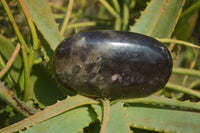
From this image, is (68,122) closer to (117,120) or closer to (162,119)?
(117,120)

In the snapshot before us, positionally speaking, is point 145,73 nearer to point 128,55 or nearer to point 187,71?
point 128,55

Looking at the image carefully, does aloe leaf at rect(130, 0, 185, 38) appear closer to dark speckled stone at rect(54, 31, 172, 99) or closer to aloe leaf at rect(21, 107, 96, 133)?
dark speckled stone at rect(54, 31, 172, 99)

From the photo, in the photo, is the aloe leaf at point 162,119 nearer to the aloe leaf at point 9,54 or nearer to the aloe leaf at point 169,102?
the aloe leaf at point 169,102

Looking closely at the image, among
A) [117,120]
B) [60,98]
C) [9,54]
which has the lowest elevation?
[117,120]

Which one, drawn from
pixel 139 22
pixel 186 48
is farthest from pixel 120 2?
pixel 139 22

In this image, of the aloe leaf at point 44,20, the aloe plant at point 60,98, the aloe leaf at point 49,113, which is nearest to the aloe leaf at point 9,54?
the aloe plant at point 60,98

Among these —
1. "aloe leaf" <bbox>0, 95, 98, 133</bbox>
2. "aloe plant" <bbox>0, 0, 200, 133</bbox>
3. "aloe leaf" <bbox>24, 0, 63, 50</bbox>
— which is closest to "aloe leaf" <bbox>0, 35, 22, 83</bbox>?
"aloe plant" <bbox>0, 0, 200, 133</bbox>

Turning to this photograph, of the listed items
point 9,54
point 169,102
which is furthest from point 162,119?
point 9,54
